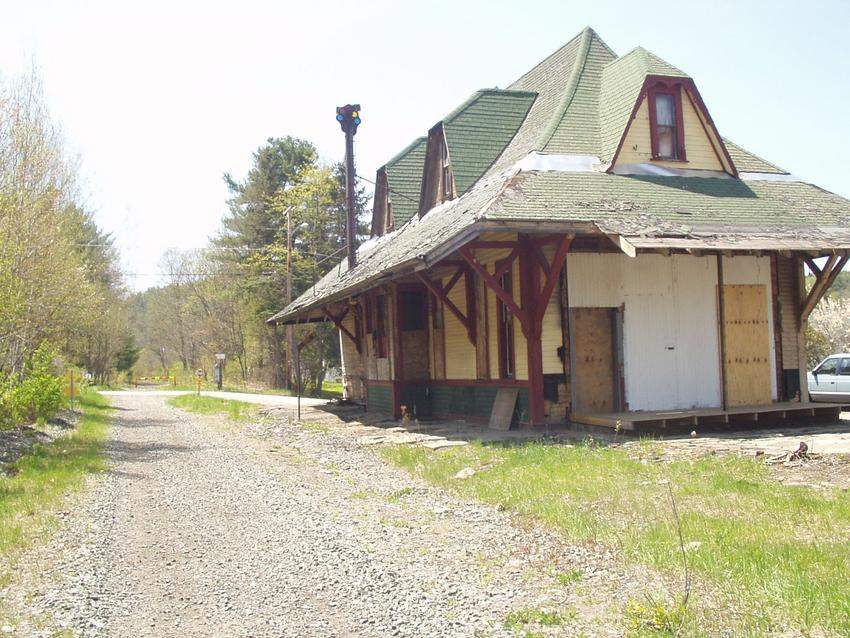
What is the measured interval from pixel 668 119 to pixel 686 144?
64cm

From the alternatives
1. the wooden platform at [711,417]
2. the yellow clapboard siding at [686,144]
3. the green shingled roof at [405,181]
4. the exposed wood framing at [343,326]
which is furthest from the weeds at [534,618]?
the exposed wood framing at [343,326]

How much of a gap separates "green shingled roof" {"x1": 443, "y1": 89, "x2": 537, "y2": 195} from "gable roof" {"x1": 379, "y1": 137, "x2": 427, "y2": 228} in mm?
3816

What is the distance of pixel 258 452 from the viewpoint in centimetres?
1478

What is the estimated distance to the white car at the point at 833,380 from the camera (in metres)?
20.2

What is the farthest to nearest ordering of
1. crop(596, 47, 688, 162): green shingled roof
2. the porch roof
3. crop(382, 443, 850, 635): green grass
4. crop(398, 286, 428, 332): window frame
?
crop(398, 286, 428, 332): window frame < crop(596, 47, 688, 162): green shingled roof < the porch roof < crop(382, 443, 850, 635): green grass

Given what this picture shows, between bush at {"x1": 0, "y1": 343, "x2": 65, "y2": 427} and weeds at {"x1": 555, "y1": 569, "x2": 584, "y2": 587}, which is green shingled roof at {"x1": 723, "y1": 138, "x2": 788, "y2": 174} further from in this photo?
bush at {"x1": 0, "y1": 343, "x2": 65, "y2": 427}

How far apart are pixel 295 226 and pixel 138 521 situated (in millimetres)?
41791

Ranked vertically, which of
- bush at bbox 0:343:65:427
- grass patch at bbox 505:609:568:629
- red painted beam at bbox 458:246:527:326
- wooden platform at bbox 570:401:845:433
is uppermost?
red painted beam at bbox 458:246:527:326

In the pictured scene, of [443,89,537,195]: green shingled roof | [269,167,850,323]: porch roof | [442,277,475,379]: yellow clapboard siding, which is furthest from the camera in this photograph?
[443,89,537,195]: green shingled roof

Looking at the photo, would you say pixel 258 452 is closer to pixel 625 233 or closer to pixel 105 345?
pixel 625 233

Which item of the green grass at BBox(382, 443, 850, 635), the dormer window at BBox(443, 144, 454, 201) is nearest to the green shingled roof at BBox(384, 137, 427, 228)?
the dormer window at BBox(443, 144, 454, 201)

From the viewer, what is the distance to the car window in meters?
20.6

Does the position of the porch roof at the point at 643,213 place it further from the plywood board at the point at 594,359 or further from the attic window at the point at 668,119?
the plywood board at the point at 594,359

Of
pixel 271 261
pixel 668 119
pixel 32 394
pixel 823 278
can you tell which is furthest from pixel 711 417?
pixel 271 261
